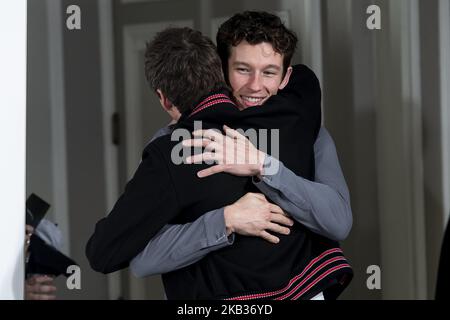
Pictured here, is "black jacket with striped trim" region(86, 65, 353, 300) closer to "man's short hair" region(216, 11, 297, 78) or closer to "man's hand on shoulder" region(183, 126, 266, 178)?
"man's hand on shoulder" region(183, 126, 266, 178)

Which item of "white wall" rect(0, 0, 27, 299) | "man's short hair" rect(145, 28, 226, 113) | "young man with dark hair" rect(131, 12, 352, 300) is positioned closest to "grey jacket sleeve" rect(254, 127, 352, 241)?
"young man with dark hair" rect(131, 12, 352, 300)

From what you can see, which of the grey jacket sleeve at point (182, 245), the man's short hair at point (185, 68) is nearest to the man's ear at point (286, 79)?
the man's short hair at point (185, 68)

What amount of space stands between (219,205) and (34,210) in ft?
1.45

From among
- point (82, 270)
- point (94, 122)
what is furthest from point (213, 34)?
point (82, 270)

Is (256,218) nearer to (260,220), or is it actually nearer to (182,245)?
(260,220)

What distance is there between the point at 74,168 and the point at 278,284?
1.04 meters

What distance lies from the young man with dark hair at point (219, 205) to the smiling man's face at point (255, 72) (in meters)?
0.09

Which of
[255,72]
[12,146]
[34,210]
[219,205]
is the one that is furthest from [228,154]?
[34,210]

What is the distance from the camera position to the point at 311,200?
1.20 m

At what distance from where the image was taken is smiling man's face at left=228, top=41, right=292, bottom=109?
4.42 feet

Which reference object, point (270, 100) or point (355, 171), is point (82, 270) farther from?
point (270, 100)

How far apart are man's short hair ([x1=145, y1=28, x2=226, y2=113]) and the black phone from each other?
0.37 m

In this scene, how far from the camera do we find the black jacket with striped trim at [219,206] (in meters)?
1.18
